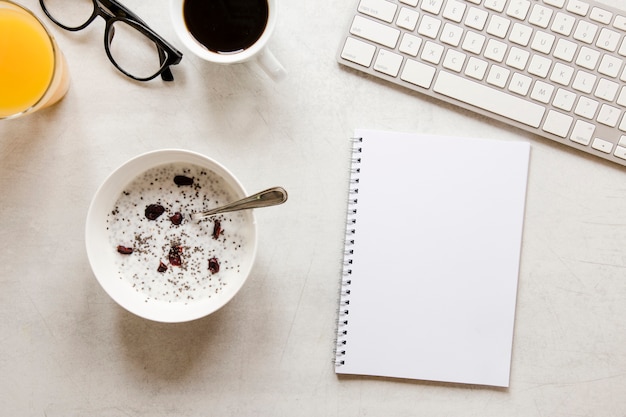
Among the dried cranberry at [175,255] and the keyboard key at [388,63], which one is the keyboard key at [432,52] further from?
the dried cranberry at [175,255]

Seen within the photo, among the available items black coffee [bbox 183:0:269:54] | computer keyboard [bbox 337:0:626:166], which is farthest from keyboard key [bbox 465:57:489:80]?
black coffee [bbox 183:0:269:54]

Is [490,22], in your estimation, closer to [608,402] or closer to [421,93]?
[421,93]

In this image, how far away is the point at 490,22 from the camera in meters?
0.88

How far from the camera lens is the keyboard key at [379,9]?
875mm

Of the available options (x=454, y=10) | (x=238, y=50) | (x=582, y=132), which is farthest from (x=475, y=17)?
(x=238, y=50)

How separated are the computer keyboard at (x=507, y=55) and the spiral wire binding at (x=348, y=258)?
5.4 inches

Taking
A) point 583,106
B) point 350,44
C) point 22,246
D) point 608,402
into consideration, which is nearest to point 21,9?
point 22,246

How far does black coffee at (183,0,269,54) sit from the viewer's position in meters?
0.82

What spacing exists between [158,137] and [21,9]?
26 centimetres

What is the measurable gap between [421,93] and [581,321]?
45cm

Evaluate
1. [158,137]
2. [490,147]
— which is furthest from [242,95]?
[490,147]

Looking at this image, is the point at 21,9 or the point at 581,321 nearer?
the point at 21,9

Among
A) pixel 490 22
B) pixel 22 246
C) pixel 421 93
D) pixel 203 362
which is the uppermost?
pixel 490 22

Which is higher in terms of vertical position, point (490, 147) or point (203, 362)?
point (490, 147)
